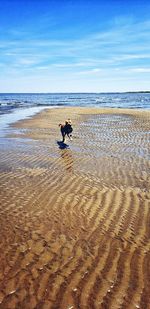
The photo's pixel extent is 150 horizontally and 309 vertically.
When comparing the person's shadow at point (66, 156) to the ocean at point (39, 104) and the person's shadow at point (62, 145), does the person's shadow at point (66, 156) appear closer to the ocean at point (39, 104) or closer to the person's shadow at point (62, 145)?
the person's shadow at point (62, 145)

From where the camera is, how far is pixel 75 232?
6.39 metres

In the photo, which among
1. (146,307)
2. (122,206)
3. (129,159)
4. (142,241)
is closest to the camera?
(146,307)

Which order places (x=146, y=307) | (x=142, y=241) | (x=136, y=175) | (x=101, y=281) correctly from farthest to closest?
(x=136, y=175)
(x=142, y=241)
(x=101, y=281)
(x=146, y=307)

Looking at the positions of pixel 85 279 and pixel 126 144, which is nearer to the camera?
pixel 85 279

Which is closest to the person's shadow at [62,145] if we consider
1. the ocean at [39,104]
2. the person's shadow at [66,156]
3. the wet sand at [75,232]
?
the person's shadow at [66,156]

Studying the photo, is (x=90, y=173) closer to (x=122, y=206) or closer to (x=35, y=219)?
(x=122, y=206)

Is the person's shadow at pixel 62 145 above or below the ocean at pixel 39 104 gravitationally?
above

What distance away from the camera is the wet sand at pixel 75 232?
180 inches

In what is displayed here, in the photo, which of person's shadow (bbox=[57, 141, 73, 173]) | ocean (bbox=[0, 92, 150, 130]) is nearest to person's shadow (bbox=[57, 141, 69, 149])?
person's shadow (bbox=[57, 141, 73, 173])

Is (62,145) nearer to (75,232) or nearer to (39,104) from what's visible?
(75,232)

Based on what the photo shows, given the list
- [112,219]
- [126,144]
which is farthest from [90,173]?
[126,144]

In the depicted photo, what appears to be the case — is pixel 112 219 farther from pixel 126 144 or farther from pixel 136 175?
pixel 126 144

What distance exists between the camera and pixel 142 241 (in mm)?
6023

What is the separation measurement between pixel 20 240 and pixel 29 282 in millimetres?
1353
